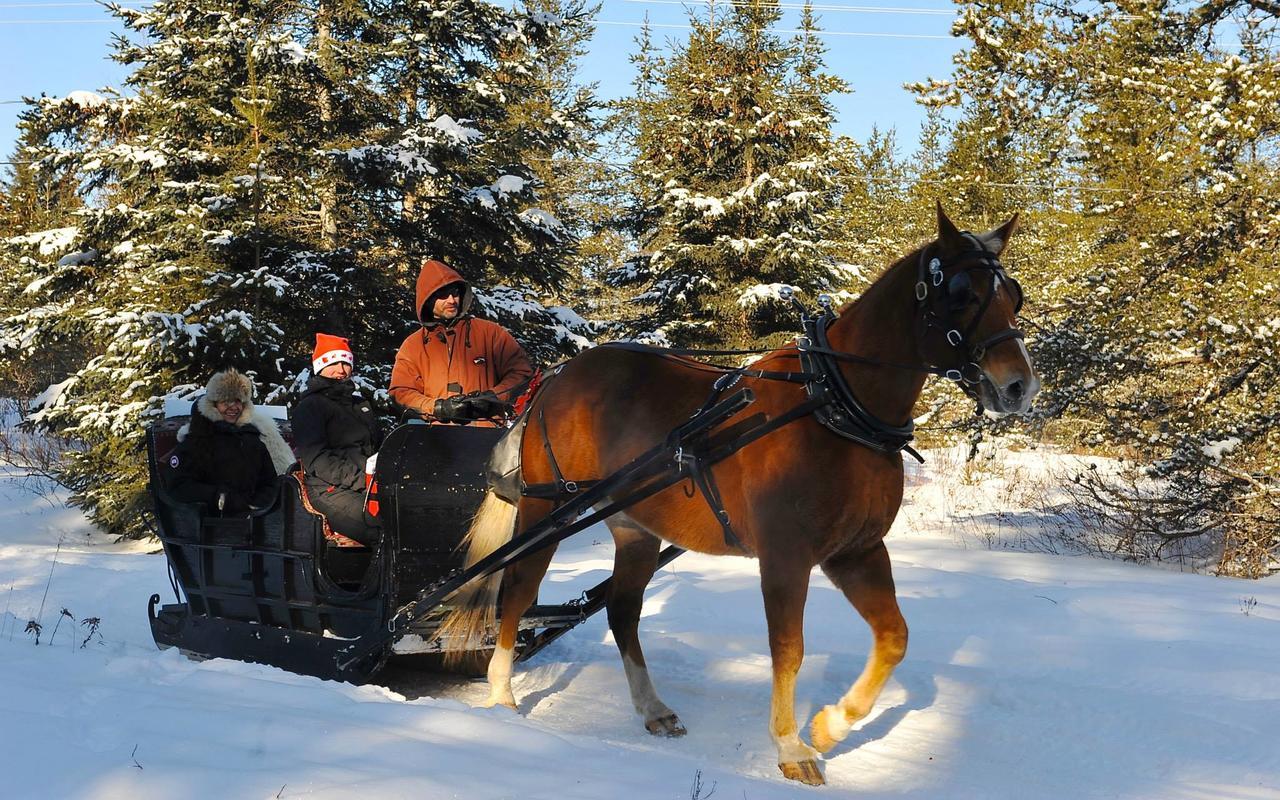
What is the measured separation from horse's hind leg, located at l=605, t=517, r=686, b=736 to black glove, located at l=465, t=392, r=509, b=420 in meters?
1.08

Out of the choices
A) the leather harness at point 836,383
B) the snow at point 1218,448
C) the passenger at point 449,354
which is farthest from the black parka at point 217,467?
the snow at point 1218,448

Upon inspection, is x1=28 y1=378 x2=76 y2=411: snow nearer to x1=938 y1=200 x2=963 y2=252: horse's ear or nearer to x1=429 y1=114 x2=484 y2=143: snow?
x1=429 y1=114 x2=484 y2=143: snow

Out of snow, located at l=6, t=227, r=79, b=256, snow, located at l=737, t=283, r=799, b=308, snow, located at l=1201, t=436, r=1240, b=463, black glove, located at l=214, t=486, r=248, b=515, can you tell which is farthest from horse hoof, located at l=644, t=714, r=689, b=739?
snow, located at l=737, t=283, r=799, b=308

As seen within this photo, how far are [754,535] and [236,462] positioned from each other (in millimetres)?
3295

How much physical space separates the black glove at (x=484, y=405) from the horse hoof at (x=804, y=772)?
9.02 feet

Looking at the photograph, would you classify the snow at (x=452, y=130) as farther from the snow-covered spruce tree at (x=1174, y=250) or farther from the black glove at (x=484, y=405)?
the black glove at (x=484, y=405)

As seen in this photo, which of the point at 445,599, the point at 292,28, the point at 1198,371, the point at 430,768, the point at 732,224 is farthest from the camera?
A: the point at 732,224

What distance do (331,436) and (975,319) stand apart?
11.7ft

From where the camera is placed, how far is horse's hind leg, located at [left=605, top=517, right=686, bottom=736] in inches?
184

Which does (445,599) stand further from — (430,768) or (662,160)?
(662,160)

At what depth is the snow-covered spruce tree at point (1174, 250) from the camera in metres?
8.35

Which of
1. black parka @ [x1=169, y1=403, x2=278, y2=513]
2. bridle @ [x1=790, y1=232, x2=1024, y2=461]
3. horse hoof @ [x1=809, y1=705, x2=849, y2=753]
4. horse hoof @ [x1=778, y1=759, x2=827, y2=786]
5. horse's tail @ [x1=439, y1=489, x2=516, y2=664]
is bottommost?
horse hoof @ [x1=778, y1=759, x2=827, y2=786]

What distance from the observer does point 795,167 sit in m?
14.6


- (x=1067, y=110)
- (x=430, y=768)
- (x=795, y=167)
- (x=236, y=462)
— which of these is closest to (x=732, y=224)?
(x=795, y=167)
